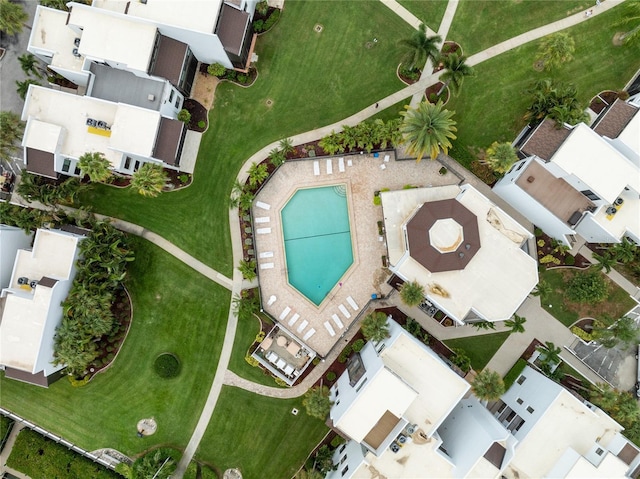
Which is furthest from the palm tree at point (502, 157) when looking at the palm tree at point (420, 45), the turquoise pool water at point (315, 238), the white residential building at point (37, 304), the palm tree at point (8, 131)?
the palm tree at point (8, 131)

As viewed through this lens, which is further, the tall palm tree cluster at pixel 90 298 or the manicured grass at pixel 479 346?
the manicured grass at pixel 479 346

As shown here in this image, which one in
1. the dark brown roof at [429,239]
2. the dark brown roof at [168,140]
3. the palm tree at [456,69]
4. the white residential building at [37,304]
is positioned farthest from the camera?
the dark brown roof at [168,140]

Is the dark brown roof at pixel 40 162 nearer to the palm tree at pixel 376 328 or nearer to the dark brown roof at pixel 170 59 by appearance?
the dark brown roof at pixel 170 59

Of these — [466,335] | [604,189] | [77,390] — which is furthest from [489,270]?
[77,390]

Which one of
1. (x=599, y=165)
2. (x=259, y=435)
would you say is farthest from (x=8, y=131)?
(x=599, y=165)

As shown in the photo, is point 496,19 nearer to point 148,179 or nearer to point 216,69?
point 216,69

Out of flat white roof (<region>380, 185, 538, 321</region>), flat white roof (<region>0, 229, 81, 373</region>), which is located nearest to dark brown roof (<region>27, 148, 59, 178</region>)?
flat white roof (<region>0, 229, 81, 373</region>)
